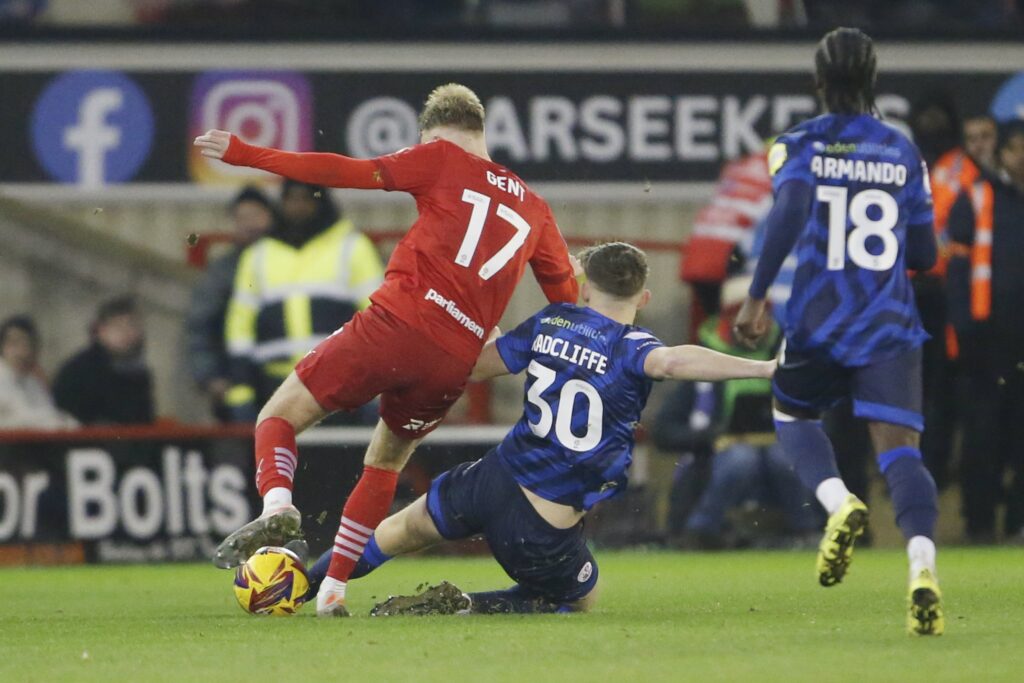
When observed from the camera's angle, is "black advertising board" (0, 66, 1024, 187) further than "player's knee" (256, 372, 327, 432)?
Yes

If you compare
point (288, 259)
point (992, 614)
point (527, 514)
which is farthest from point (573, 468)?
point (288, 259)

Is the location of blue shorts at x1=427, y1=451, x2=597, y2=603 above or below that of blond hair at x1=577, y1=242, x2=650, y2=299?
below

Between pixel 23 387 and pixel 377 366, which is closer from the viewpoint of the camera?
pixel 377 366

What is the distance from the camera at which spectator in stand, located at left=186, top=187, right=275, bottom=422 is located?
12.7m

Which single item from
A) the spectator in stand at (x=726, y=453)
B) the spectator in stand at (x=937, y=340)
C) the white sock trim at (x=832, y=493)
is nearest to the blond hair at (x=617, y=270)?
the white sock trim at (x=832, y=493)

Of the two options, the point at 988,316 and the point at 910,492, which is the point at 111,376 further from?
the point at 910,492

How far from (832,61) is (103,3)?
28.7 ft

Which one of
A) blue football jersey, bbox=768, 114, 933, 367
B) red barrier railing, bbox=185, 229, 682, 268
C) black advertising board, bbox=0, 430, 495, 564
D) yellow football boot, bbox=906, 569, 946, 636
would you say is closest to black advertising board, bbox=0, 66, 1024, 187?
red barrier railing, bbox=185, 229, 682, 268

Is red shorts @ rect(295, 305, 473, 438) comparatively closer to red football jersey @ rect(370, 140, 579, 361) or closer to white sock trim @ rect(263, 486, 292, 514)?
red football jersey @ rect(370, 140, 579, 361)

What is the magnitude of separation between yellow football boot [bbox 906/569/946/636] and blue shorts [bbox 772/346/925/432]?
1.99 ft

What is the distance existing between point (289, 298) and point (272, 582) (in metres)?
5.22

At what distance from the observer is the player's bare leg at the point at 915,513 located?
20.1ft

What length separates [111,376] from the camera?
12.9 m

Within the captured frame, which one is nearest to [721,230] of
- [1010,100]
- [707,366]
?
[1010,100]
